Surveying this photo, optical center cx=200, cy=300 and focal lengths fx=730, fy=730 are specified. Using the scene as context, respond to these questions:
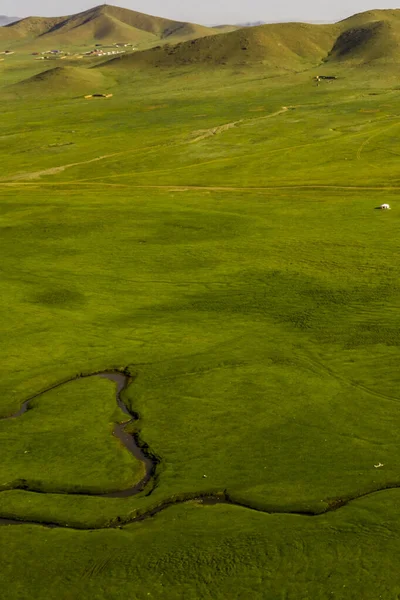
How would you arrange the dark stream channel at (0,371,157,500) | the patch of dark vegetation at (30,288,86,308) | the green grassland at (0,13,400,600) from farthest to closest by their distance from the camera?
1. the patch of dark vegetation at (30,288,86,308)
2. the dark stream channel at (0,371,157,500)
3. the green grassland at (0,13,400,600)

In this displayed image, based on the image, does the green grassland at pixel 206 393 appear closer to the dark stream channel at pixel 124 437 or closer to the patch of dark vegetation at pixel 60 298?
the patch of dark vegetation at pixel 60 298

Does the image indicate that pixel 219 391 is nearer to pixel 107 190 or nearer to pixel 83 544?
pixel 83 544

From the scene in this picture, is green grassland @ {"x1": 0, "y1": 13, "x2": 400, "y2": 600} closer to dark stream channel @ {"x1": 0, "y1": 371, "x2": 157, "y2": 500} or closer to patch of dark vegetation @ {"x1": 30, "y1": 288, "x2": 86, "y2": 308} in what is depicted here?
patch of dark vegetation @ {"x1": 30, "y1": 288, "x2": 86, "y2": 308}

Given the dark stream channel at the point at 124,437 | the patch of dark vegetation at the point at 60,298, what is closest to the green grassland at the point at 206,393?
the patch of dark vegetation at the point at 60,298

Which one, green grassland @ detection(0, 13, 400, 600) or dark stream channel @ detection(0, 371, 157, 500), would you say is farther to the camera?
dark stream channel @ detection(0, 371, 157, 500)

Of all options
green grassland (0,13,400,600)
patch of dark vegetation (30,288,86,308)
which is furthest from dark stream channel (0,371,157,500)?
patch of dark vegetation (30,288,86,308)

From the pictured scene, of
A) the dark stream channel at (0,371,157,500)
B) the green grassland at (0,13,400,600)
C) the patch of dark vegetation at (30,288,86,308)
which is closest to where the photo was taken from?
the green grassland at (0,13,400,600)

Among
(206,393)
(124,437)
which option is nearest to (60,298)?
(206,393)
